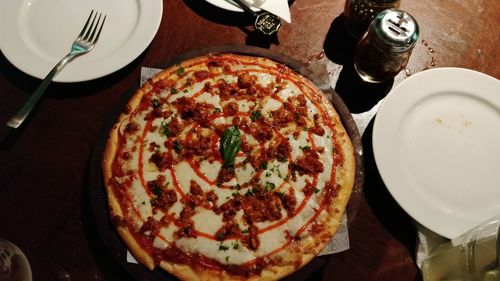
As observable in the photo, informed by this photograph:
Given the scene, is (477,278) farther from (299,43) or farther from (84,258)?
(84,258)

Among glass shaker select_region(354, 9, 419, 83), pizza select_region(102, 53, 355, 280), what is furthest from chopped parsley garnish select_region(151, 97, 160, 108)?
glass shaker select_region(354, 9, 419, 83)

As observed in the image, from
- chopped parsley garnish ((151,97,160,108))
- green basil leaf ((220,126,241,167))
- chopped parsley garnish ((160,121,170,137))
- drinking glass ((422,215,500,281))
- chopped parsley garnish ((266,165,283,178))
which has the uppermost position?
chopped parsley garnish ((151,97,160,108))

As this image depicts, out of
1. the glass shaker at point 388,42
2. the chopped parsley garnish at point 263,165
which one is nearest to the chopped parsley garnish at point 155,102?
the chopped parsley garnish at point 263,165

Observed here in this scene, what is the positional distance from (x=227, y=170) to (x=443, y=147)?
0.97 meters

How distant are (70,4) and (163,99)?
2.44 ft

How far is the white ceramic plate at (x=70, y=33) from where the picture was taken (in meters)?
2.00

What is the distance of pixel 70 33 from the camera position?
2.14 meters

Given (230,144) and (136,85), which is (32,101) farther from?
(230,144)

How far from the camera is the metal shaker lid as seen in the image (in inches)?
73.0

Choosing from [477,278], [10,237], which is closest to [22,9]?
[10,237]

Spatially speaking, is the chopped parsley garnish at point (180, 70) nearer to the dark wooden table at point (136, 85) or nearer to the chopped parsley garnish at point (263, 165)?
the dark wooden table at point (136, 85)

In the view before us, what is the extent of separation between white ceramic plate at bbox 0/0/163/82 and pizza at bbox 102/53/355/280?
0.73 ft

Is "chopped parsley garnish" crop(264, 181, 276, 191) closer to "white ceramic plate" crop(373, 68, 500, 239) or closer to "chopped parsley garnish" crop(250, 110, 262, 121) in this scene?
"chopped parsley garnish" crop(250, 110, 262, 121)

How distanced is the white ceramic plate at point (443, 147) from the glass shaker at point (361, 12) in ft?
1.13
